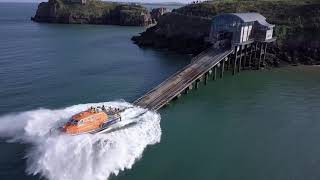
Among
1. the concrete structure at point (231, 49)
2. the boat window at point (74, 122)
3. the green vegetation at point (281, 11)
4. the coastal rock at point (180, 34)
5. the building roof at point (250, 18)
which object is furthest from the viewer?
the coastal rock at point (180, 34)

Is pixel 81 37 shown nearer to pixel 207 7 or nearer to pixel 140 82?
pixel 207 7

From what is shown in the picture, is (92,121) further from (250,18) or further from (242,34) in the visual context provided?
(250,18)

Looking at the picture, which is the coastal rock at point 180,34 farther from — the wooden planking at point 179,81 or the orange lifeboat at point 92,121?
the orange lifeboat at point 92,121

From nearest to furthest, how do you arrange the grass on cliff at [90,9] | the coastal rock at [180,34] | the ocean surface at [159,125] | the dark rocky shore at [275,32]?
the ocean surface at [159,125] → the dark rocky shore at [275,32] → the coastal rock at [180,34] → the grass on cliff at [90,9]

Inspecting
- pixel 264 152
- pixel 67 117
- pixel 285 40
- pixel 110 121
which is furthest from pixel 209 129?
pixel 285 40

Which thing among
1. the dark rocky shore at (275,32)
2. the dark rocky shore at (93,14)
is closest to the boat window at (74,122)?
the dark rocky shore at (275,32)

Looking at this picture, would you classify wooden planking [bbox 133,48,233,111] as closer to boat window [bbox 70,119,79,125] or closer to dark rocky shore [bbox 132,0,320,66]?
boat window [bbox 70,119,79,125]

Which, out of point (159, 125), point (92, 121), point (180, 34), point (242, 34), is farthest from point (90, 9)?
point (92, 121)
